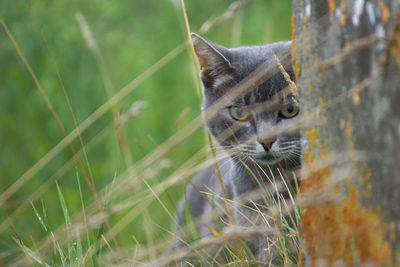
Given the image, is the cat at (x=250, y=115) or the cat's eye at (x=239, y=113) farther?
the cat's eye at (x=239, y=113)

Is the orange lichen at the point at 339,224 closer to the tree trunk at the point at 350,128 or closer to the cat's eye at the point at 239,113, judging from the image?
the tree trunk at the point at 350,128

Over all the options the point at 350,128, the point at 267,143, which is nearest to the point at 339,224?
the point at 350,128

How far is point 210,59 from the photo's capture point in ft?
7.13

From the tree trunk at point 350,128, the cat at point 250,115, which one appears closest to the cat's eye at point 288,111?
the cat at point 250,115

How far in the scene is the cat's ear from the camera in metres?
2.08

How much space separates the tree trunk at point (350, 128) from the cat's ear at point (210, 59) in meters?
1.00

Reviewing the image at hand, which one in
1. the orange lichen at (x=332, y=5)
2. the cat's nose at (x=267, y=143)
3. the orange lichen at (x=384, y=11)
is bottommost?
the cat's nose at (x=267, y=143)

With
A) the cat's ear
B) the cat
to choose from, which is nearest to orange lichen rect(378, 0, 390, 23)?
the cat

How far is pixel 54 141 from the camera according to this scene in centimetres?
330

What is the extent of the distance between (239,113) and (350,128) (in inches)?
46.9

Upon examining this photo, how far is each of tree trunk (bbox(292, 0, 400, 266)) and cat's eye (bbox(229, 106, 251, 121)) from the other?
1.00 m

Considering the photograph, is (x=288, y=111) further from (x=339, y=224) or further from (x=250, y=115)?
(x=339, y=224)

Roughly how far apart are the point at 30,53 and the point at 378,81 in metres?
2.79

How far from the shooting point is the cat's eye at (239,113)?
2.12 m
